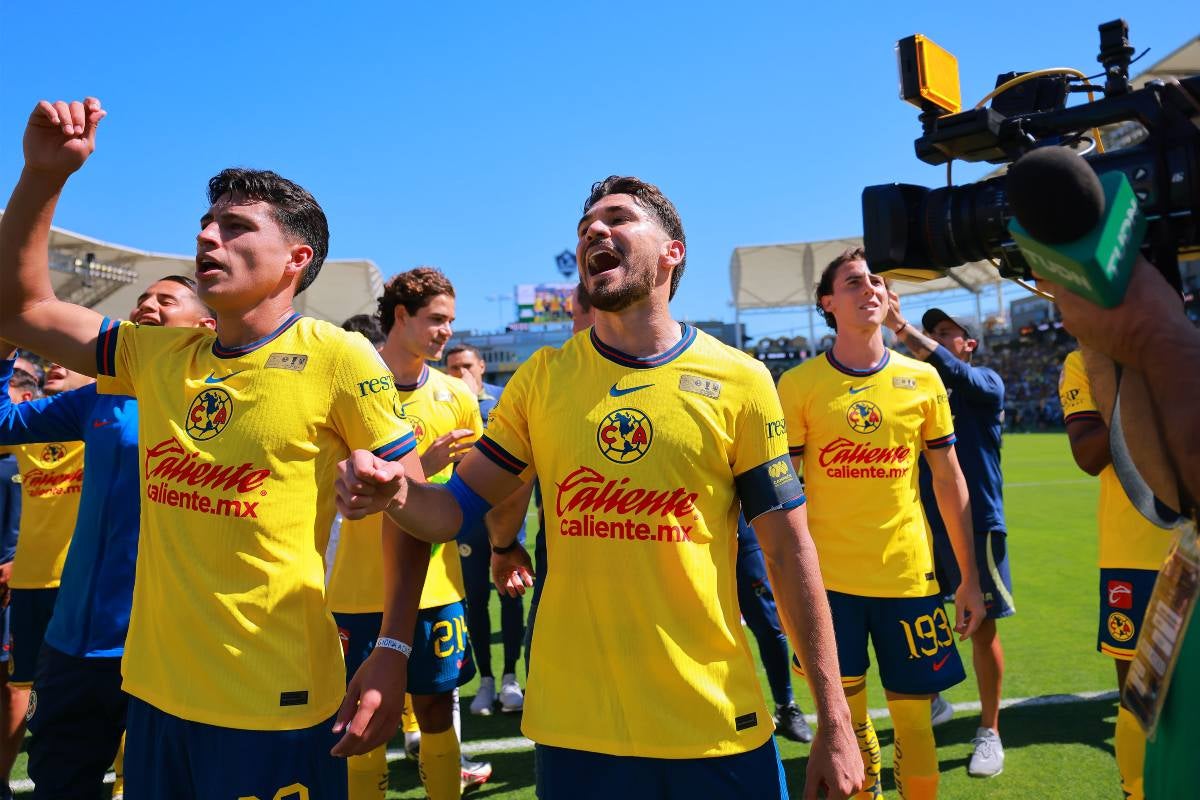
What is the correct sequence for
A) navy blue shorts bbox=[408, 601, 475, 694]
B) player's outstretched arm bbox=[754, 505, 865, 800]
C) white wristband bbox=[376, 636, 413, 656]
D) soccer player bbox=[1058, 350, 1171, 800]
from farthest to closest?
1. navy blue shorts bbox=[408, 601, 475, 694]
2. soccer player bbox=[1058, 350, 1171, 800]
3. white wristband bbox=[376, 636, 413, 656]
4. player's outstretched arm bbox=[754, 505, 865, 800]

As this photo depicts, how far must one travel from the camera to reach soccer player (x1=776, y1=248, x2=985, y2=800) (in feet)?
11.7

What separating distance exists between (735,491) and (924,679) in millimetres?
1939

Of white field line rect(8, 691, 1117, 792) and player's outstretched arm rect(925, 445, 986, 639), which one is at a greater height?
player's outstretched arm rect(925, 445, 986, 639)

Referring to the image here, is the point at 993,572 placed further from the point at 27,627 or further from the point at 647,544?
the point at 27,627

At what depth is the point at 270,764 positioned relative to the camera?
2098mm

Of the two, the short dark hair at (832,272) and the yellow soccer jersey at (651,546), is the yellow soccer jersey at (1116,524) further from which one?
the yellow soccer jersey at (651,546)

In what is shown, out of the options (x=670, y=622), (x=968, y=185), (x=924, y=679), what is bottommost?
(x=924, y=679)

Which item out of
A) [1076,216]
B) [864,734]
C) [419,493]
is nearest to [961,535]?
[864,734]

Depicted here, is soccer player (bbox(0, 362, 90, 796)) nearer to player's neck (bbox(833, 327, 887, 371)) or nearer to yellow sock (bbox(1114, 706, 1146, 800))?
player's neck (bbox(833, 327, 887, 371))

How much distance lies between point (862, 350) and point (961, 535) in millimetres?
928

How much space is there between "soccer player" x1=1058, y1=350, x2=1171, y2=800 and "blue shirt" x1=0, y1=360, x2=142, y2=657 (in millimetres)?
3566

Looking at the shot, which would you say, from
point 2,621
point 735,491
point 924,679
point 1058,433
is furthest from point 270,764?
point 1058,433

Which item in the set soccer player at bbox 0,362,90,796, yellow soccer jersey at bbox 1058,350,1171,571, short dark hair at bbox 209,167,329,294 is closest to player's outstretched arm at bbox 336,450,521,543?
short dark hair at bbox 209,167,329,294

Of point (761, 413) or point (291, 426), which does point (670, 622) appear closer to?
point (761, 413)
